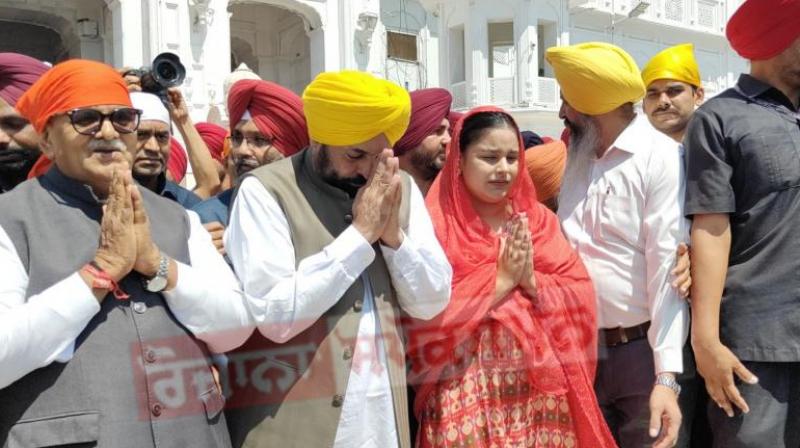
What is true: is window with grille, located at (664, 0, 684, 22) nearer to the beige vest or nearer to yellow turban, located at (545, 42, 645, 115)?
yellow turban, located at (545, 42, 645, 115)

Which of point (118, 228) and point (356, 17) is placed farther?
point (356, 17)

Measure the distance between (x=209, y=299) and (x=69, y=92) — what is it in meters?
0.59

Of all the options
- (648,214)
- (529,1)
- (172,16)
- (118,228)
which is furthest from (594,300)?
(529,1)

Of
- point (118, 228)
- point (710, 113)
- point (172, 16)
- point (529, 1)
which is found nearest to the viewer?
point (118, 228)

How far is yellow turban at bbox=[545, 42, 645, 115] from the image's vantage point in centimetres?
240

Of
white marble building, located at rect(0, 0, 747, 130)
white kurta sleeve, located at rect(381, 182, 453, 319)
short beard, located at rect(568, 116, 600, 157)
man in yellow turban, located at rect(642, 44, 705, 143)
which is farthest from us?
white marble building, located at rect(0, 0, 747, 130)

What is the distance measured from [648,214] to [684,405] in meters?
0.60

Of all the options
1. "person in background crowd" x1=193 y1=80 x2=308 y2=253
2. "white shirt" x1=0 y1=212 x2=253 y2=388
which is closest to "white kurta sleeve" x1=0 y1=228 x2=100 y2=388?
"white shirt" x1=0 y1=212 x2=253 y2=388

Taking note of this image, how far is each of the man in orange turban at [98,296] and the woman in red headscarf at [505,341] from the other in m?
0.64

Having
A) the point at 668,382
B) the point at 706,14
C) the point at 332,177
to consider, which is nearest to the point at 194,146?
the point at 332,177

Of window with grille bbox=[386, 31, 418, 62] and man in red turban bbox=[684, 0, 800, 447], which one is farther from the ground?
window with grille bbox=[386, 31, 418, 62]

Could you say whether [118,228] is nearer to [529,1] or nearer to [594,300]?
[594,300]

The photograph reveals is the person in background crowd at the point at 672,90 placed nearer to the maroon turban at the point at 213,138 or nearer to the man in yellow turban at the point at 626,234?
the man in yellow turban at the point at 626,234

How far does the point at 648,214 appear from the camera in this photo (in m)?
2.30
